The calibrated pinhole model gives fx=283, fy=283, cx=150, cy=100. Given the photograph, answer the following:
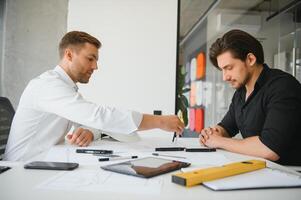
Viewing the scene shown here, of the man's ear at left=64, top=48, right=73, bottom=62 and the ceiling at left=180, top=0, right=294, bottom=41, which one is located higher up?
the ceiling at left=180, top=0, right=294, bottom=41

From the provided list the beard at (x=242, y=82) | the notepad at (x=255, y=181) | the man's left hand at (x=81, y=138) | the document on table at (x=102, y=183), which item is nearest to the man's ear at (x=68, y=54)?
the man's left hand at (x=81, y=138)

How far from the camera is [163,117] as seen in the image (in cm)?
153

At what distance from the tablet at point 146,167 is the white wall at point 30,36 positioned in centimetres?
249

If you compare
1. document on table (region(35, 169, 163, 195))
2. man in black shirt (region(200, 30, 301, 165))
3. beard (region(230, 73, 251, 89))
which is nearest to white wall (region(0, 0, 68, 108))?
man in black shirt (region(200, 30, 301, 165))

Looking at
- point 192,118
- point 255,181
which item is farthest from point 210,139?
point 192,118

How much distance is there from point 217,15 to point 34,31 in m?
2.38

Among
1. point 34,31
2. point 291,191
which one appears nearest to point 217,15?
point 34,31

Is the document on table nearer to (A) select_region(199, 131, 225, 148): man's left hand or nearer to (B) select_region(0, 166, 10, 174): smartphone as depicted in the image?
(B) select_region(0, 166, 10, 174): smartphone

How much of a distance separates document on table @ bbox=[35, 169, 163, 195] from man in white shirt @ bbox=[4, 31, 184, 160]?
1.78 ft

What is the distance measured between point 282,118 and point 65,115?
1.07 meters

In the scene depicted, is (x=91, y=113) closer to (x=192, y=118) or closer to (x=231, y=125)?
(x=231, y=125)

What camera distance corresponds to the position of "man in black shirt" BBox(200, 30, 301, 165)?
4.36 feet

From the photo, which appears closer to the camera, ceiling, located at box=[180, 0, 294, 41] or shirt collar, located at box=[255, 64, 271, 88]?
shirt collar, located at box=[255, 64, 271, 88]

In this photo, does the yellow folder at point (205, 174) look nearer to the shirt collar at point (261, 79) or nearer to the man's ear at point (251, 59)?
the shirt collar at point (261, 79)
